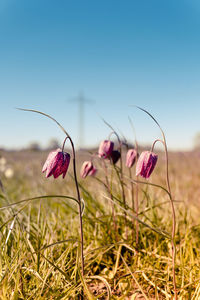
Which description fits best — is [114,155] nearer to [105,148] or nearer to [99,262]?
[105,148]

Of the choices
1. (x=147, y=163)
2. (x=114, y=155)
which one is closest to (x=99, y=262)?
(x=114, y=155)

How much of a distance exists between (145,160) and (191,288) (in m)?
0.91

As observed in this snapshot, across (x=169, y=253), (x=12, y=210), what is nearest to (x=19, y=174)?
(x=12, y=210)

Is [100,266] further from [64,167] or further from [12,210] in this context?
[64,167]

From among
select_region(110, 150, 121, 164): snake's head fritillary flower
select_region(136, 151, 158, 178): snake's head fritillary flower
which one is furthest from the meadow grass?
select_region(136, 151, 158, 178): snake's head fritillary flower

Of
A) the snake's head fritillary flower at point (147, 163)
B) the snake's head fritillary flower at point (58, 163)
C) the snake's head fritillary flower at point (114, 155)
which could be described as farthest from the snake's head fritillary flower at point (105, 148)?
the snake's head fritillary flower at point (58, 163)

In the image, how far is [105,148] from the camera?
202cm

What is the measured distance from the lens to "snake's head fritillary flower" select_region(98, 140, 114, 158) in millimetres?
2018

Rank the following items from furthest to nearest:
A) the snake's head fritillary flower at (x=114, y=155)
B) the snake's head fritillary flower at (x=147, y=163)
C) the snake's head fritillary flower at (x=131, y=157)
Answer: the snake's head fritillary flower at (x=114, y=155) → the snake's head fritillary flower at (x=131, y=157) → the snake's head fritillary flower at (x=147, y=163)

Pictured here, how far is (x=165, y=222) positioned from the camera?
266cm

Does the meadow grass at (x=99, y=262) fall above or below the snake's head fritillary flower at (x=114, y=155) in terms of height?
below

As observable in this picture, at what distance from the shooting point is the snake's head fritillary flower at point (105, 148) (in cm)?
202

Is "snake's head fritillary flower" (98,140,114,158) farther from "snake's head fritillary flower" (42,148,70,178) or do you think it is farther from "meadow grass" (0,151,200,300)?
"snake's head fritillary flower" (42,148,70,178)

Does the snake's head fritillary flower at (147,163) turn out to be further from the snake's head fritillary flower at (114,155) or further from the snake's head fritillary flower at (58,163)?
the snake's head fritillary flower at (114,155)
